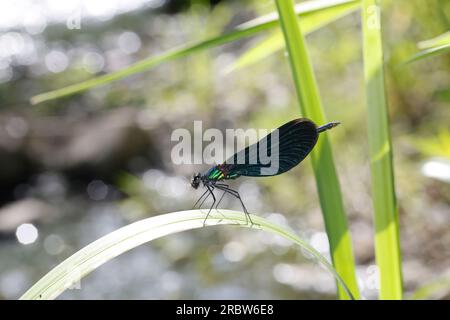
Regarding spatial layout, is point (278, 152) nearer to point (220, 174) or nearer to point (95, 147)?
point (220, 174)

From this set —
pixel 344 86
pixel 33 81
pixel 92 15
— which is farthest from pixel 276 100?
pixel 92 15

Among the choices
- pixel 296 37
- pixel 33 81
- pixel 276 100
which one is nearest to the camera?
pixel 296 37

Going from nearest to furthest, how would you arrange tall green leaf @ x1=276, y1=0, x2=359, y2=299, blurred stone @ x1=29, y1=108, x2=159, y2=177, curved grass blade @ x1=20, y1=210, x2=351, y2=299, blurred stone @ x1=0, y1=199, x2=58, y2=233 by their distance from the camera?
curved grass blade @ x1=20, y1=210, x2=351, y2=299 → tall green leaf @ x1=276, y1=0, x2=359, y2=299 → blurred stone @ x1=0, y1=199, x2=58, y2=233 → blurred stone @ x1=29, y1=108, x2=159, y2=177

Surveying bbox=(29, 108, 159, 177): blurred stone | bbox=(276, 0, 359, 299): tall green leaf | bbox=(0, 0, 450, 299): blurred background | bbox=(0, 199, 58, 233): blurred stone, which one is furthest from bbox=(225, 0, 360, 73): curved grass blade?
bbox=(29, 108, 159, 177): blurred stone

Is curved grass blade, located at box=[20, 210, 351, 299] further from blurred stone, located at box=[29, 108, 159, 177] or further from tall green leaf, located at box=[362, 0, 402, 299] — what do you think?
blurred stone, located at box=[29, 108, 159, 177]

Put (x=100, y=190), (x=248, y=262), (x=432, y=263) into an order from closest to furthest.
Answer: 1. (x=432, y=263)
2. (x=248, y=262)
3. (x=100, y=190)

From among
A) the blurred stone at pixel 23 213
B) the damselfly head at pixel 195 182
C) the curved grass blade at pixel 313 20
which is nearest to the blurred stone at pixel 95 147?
the blurred stone at pixel 23 213

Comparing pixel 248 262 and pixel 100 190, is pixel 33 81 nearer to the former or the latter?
pixel 100 190
